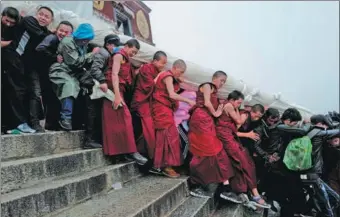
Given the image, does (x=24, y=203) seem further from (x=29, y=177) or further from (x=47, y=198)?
(x=29, y=177)

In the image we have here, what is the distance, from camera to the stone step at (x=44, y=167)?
2.57m

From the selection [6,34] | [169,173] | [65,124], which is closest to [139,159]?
[169,173]

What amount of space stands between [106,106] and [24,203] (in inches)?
67.7

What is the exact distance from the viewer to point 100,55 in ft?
13.2

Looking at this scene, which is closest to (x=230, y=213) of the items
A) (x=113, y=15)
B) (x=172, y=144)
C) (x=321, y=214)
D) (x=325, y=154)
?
(x=172, y=144)

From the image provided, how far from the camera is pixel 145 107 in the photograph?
432cm

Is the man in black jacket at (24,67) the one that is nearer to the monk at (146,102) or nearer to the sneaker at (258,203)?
the monk at (146,102)

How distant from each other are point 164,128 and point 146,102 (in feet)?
1.32

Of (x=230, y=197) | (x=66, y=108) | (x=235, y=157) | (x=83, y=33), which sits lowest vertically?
(x=230, y=197)

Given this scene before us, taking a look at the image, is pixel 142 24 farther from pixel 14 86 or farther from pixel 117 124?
pixel 14 86

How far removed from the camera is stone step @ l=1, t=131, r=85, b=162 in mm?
2887

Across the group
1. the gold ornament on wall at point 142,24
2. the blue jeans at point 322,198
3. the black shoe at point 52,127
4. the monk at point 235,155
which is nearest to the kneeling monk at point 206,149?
the monk at point 235,155

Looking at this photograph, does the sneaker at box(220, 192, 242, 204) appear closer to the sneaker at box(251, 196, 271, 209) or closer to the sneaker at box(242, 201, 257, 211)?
the sneaker at box(242, 201, 257, 211)

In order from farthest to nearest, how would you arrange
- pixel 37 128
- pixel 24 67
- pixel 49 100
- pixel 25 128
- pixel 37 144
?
pixel 49 100
pixel 24 67
pixel 37 128
pixel 25 128
pixel 37 144
